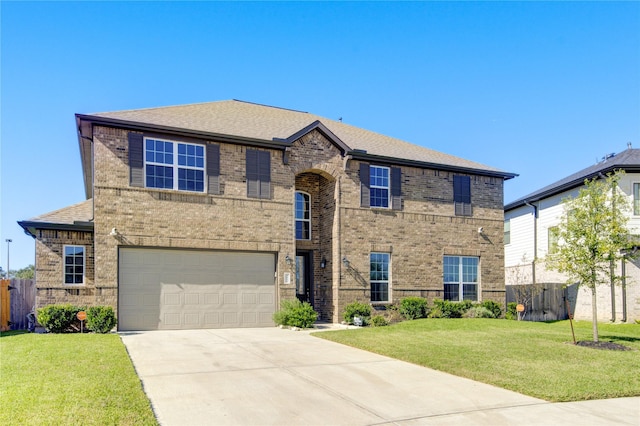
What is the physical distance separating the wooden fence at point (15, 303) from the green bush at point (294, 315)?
8608mm

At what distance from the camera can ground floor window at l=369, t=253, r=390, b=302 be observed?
63.4 ft

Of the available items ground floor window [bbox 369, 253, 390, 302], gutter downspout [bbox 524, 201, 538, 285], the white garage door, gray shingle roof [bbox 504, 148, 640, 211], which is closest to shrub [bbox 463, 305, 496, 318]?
ground floor window [bbox 369, 253, 390, 302]

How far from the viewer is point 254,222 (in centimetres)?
1731

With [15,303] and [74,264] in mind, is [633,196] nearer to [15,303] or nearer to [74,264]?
[74,264]

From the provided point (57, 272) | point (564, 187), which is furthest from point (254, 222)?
point (564, 187)

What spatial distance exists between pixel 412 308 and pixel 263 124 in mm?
9007

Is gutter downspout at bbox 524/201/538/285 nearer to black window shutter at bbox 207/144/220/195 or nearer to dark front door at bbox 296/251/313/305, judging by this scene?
dark front door at bbox 296/251/313/305

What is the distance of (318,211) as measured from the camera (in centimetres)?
2017

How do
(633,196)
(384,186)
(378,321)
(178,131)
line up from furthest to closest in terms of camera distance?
1. (633,196)
2. (384,186)
3. (378,321)
4. (178,131)

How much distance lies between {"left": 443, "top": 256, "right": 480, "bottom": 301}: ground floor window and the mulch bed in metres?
7.71

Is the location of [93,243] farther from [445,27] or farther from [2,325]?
[445,27]

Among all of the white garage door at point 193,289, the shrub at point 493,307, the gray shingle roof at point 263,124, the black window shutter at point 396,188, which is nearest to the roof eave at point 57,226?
the white garage door at point 193,289

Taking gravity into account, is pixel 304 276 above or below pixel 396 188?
below

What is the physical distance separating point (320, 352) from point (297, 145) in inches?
348
